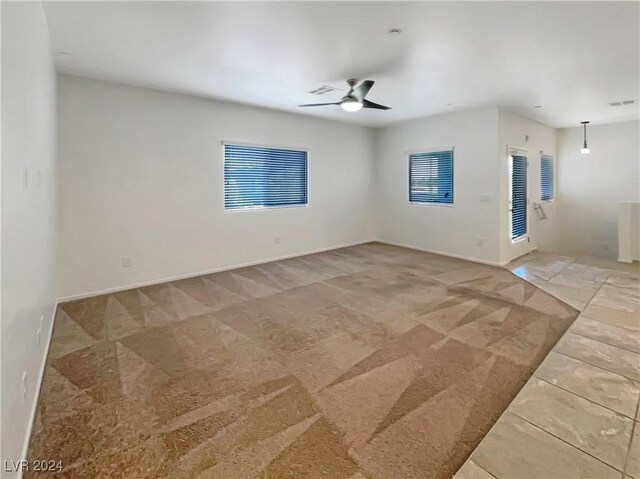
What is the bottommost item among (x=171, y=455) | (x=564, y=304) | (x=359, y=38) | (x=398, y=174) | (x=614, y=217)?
(x=171, y=455)

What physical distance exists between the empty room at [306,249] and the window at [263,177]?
4 centimetres

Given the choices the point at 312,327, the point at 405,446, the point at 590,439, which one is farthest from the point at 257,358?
the point at 590,439

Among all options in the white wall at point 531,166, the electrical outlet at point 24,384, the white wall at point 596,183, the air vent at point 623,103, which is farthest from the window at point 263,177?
the white wall at point 596,183

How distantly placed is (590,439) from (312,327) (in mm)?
2118

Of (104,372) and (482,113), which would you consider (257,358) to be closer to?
(104,372)

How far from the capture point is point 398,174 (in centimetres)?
720

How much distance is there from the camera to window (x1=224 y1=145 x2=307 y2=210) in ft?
17.6

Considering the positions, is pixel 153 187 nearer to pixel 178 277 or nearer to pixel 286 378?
pixel 178 277

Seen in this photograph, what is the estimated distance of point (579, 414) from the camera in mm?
1947

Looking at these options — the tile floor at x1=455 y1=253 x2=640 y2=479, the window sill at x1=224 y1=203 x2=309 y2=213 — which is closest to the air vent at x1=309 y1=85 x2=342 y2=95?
the window sill at x1=224 y1=203 x2=309 y2=213

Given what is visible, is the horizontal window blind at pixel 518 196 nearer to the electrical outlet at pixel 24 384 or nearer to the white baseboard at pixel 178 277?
the white baseboard at pixel 178 277

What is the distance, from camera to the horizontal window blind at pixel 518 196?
6.04 meters

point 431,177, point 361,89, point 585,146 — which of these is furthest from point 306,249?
point 585,146

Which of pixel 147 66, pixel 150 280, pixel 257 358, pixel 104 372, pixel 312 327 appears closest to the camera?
pixel 104 372
